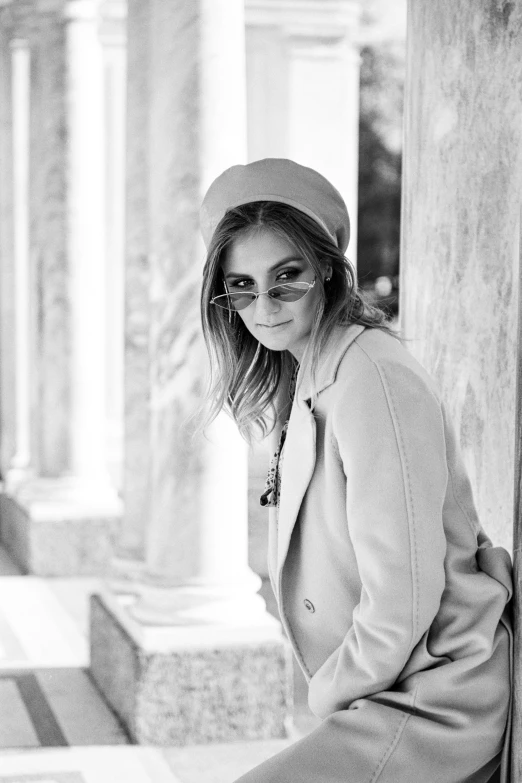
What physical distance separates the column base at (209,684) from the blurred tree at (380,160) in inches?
1344

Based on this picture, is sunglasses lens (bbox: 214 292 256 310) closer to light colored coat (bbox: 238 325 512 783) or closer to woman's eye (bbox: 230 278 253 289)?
woman's eye (bbox: 230 278 253 289)

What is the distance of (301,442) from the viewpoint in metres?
3.06

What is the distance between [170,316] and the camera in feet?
22.1

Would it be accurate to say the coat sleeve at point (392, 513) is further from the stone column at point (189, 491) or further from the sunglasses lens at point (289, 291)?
the stone column at point (189, 491)

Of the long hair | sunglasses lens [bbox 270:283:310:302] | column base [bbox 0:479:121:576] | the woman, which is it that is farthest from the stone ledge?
sunglasses lens [bbox 270:283:310:302]

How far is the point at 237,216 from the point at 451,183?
0.81 metres

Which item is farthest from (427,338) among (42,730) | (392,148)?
(392,148)

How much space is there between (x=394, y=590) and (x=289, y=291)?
2.86ft

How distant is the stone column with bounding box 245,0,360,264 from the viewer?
11219mm

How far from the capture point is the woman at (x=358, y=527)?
276 centimetres

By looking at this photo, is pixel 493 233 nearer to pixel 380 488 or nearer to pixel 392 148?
pixel 380 488

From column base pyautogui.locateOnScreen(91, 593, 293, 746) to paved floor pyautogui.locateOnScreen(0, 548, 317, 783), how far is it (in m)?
0.09

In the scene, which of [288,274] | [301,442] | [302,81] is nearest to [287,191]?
[288,274]

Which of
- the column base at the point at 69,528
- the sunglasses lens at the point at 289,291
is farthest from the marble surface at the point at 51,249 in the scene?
the sunglasses lens at the point at 289,291
